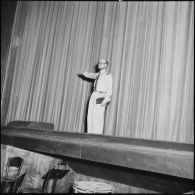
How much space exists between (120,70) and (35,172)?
218cm

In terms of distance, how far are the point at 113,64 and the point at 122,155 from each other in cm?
234

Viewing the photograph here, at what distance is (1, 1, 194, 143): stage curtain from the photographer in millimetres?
3898

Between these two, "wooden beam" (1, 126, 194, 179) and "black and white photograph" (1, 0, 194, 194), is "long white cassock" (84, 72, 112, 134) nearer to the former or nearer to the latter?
"black and white photograph" (1, 0, 194, 194)

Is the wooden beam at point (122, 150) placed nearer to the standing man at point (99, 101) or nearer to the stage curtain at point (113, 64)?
the standing man at point (99, 101)

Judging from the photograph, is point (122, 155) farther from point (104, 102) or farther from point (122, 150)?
point (104, 102)

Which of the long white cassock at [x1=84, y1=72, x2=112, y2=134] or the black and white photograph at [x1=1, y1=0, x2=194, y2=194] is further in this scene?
the long white cassock at [x1=84, y1=72, x2=112, y2=134]

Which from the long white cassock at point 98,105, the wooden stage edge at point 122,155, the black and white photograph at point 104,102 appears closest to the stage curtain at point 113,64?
the black and white photograph at point 104,102

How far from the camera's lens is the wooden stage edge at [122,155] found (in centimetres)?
230

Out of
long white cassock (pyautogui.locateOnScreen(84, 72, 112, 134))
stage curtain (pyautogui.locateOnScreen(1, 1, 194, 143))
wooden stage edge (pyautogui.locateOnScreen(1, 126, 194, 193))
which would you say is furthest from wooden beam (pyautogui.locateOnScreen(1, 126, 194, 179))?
stage curtain (pyautogui.locateOnScreen(1, 1, 194, 143))

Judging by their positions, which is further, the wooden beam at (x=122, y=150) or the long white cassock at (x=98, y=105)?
the long white cassock at (x=98, y=105)

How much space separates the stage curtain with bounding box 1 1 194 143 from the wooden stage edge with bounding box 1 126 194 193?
0.71 metres

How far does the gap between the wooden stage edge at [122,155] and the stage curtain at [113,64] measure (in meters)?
0.71

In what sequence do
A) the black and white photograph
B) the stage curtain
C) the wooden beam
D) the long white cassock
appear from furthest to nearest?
the long white cassock
the stage curtain
the black and white photograph
the wooden beam

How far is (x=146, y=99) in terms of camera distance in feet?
13.6
